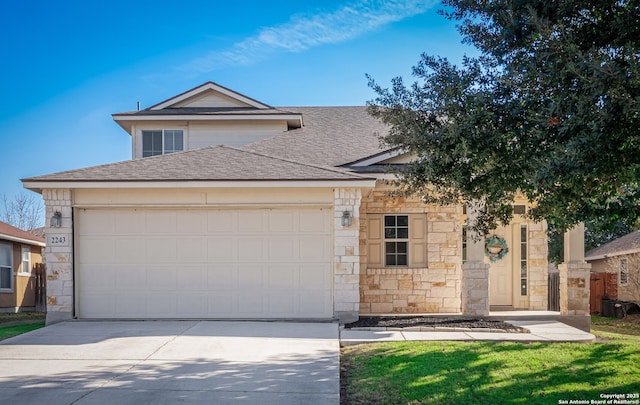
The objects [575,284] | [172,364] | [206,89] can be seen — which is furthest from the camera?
[206,89]

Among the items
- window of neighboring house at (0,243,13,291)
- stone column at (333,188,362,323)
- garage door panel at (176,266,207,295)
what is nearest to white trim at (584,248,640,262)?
stone column at (333,188,362,323)

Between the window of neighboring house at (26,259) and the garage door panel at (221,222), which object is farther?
the window of neighboring house at (26,259)

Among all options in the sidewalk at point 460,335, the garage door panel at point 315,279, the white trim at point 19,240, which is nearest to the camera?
the sidewalk at point 460,335

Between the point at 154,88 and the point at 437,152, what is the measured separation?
48.1 ft

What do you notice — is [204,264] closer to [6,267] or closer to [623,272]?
[6,267]

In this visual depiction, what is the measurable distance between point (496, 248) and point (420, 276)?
2.20 metres

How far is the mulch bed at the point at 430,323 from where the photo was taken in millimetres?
10469

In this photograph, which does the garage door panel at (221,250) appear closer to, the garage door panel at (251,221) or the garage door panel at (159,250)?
the garage door panel at (251,221)

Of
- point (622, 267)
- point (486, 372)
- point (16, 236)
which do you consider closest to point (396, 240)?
point (486, 372)

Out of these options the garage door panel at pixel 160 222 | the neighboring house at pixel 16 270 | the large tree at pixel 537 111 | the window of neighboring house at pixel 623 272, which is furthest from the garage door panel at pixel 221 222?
the window of neighboring house at pixel 623 272

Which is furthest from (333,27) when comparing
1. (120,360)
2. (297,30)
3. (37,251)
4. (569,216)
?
(37,251)

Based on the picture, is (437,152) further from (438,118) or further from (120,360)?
(120,360)

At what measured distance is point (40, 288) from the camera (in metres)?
20.2

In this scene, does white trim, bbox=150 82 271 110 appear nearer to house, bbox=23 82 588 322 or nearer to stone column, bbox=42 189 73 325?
house, bbox=23 82 588 322
